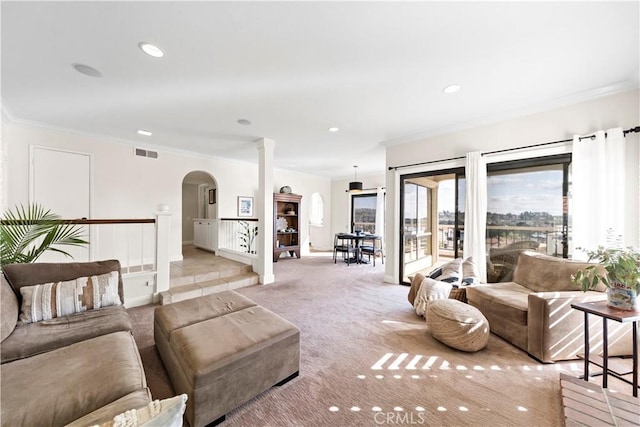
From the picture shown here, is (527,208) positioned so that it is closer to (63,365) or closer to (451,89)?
(451,89)

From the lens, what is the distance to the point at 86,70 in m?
2.29

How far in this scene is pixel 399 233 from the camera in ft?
14.5

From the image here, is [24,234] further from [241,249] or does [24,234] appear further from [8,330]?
[241,249]

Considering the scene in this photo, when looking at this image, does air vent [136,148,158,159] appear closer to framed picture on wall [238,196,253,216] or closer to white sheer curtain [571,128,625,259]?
framed picture on wall [238,196,253,216]

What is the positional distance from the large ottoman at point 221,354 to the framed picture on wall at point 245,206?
4.23 metres

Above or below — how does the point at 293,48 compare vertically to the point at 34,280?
above

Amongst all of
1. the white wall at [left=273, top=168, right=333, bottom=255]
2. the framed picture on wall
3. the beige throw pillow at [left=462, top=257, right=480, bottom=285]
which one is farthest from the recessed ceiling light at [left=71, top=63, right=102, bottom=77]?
the white wall at [left=273, top=168, right=333, bottom=255]

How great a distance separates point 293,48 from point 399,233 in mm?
3422

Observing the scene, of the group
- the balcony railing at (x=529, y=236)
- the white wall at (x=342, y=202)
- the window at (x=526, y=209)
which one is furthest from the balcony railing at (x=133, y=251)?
the white wall at (x=342, y=202)

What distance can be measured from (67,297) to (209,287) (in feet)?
6.33

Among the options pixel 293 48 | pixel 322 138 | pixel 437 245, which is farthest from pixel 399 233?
pixel 293 48

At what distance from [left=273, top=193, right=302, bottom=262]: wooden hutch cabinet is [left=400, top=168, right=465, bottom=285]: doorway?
339 cm

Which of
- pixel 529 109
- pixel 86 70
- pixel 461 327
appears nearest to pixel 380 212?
pixel 529 109

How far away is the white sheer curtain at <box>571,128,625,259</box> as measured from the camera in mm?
2465
